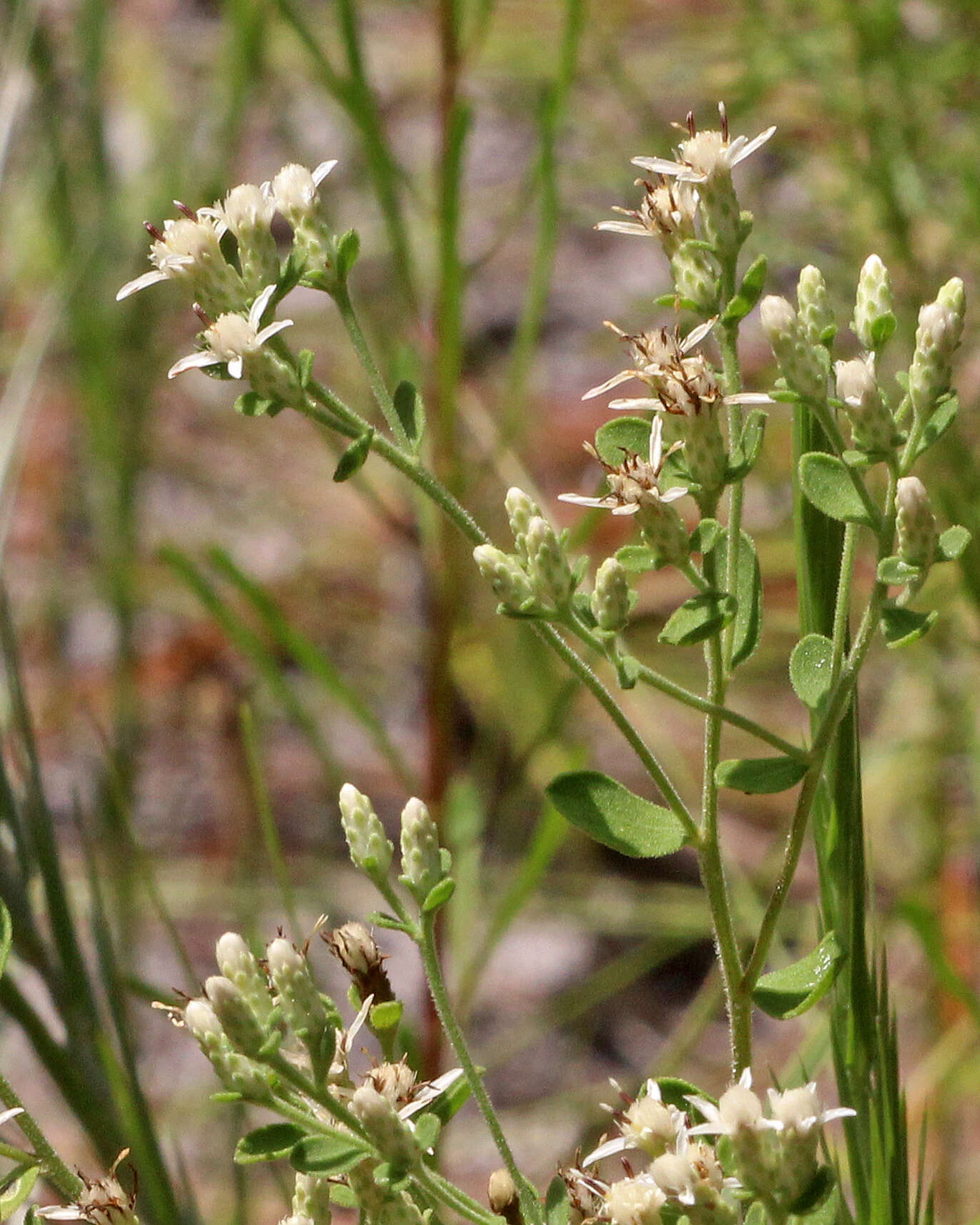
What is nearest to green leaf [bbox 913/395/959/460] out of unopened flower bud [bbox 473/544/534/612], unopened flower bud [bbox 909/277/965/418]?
unopened flower bud [bbox 909/277/965/418]

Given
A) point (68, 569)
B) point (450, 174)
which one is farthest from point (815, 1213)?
point (68, 569)

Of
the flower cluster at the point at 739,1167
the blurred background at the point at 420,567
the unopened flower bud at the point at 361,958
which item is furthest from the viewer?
the blurred background at the point at 420,567

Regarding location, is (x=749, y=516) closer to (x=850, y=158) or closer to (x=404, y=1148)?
(x=850, y=158)

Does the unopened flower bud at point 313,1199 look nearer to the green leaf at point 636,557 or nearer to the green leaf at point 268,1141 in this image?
the green leaf at point 268,1141

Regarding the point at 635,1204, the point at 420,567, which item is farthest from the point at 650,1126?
the point at 420,567

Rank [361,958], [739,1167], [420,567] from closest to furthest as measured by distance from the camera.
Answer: [739,1167], [361,958], [420,567]

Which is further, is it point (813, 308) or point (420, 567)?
point (420, 567)

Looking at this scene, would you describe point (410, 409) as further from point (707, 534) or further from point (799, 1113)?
point (799, 1113)

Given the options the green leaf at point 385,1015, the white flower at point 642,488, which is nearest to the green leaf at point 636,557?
the white flower at point 642,488
